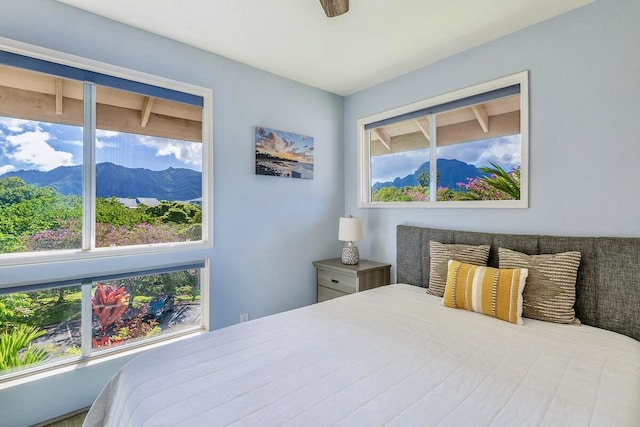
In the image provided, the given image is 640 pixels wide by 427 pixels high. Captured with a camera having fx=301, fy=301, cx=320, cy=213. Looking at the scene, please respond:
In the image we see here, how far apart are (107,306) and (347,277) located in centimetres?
193

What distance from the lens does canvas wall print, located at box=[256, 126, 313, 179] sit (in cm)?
284

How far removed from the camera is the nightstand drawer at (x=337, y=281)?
2852 mm

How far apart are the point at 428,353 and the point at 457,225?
1496 mm

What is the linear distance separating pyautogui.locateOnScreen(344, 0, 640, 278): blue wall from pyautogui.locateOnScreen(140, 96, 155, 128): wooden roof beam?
2552 millimetres

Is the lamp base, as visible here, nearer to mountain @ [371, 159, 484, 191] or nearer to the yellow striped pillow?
mountain @ [371, 159, 484, 191]

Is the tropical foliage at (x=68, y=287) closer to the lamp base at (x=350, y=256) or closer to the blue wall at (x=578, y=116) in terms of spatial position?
the lamp base at (x=350, y=256)

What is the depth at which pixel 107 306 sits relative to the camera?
2135 millimetres

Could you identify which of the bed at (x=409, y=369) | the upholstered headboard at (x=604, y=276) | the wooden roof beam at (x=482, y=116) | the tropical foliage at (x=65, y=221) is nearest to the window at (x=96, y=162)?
the tropical foliage at (x=65, y=221)

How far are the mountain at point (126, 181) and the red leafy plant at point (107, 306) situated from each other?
680 mm

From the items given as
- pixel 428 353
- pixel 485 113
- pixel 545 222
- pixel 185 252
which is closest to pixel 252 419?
pixel 428 353

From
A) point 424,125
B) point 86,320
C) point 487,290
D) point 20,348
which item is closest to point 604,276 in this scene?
point 487,290

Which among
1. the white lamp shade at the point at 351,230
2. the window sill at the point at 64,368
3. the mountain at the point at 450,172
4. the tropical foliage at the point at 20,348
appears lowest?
the window sill at the point at 64,368

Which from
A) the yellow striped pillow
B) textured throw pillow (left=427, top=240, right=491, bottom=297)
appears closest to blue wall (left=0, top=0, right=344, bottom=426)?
textured throw pillow (left=427, top=240, right=491, bottom=297)

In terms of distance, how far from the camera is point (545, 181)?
2.10 metres
